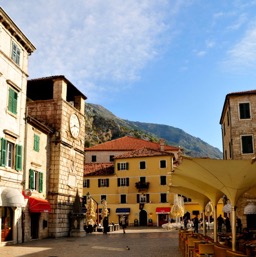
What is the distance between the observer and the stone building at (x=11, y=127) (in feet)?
72.6

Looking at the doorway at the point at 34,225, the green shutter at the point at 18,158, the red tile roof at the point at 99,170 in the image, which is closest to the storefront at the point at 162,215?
the red tile roof at the point at 99,170

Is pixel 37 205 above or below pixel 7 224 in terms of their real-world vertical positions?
above

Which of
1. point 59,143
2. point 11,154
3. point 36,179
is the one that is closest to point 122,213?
point 59,143

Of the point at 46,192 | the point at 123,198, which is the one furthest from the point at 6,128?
the point at 123,198

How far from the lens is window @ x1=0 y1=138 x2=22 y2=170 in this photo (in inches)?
872

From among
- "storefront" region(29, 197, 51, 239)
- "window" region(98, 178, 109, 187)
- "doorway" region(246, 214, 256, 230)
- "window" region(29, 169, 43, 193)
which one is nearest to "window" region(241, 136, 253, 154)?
"doorway" region(246, 214, 256, 230)

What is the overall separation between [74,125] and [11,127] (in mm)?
10736

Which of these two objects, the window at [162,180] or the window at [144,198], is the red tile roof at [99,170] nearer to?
the window at [144,198]

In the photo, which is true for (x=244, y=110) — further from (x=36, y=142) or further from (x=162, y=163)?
(x=162, y=163)

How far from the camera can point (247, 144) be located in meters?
35.2

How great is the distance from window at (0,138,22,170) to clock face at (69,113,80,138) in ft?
29.7

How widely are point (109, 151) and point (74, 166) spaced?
4222cm

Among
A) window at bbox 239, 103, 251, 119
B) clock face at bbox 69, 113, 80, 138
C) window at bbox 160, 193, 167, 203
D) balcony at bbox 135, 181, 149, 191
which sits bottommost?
window at bbox 160, 193, 167, 203

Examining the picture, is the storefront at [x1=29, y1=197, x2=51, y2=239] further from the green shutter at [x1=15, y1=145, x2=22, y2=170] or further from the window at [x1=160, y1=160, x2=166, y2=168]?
the window at [x1=160, y1=160, x2=166, y2=168]
